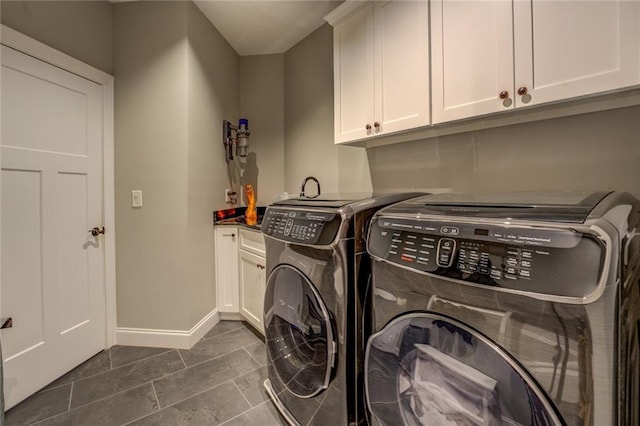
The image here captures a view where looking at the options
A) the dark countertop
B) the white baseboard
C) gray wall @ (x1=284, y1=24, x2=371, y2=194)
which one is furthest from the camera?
the dark countertop

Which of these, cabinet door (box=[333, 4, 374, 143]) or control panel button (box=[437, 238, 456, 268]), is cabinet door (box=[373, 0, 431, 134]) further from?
control panel button (box=[437, 238, 456, 268])

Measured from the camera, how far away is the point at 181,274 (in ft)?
6.82

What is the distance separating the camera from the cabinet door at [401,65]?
137 centimetres

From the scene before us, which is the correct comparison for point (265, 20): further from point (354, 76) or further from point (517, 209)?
point (517, 209)

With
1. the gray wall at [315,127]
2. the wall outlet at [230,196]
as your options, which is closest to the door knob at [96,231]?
the wall outlet at [230,196]

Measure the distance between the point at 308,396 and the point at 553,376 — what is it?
941 mm

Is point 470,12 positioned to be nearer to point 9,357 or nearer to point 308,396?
point 308,396

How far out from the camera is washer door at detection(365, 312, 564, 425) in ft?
2.00

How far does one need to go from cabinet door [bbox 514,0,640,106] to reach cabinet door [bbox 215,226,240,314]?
217cm

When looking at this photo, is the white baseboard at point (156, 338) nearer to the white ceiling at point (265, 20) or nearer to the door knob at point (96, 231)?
the door knob at point (96, 231)

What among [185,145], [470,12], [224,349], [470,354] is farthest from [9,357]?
[470,12]

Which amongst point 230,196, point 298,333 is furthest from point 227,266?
point 298,333

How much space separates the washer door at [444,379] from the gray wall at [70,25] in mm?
2451

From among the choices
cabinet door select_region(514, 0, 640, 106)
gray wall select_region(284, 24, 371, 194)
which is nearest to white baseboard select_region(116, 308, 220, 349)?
gray wall select_region(284, 24, 371, 194)
